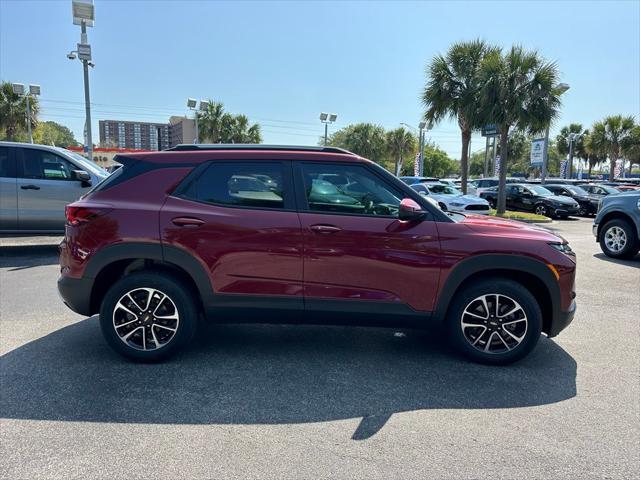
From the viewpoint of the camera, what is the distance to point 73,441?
8.91ft

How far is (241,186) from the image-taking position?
3.77 meters

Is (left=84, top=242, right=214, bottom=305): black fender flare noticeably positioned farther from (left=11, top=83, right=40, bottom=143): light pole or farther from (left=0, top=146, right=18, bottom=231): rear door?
(left=11, top=83, right=40, bottom=143): light pole

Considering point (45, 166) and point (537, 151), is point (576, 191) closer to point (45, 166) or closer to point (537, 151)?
point (537, 151)

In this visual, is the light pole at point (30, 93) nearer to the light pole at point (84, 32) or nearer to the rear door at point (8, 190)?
the light pole at point (84, 32)

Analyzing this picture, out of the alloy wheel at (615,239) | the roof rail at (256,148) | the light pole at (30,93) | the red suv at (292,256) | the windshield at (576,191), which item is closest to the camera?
the red suv at (292,256)

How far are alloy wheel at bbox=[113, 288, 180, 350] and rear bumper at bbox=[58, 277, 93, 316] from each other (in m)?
0.29

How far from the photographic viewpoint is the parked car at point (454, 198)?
16.5 metres

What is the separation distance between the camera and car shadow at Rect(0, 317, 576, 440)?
3.08 meters

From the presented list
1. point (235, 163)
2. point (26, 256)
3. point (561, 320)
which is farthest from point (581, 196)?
point (26, 256)

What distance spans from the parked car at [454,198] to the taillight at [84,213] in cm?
1275

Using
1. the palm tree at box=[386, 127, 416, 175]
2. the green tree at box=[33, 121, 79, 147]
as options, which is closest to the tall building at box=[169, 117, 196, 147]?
the green tree at box=[33, 121, 79, 147]

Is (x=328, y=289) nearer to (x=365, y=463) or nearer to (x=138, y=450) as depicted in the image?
(x=365, y=463)

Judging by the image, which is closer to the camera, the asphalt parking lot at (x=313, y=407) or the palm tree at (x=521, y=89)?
the asphalt parking lot at (x=313, y=407)

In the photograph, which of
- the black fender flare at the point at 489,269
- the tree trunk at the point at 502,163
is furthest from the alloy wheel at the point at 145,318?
the tree trunk at the point at 502,163
